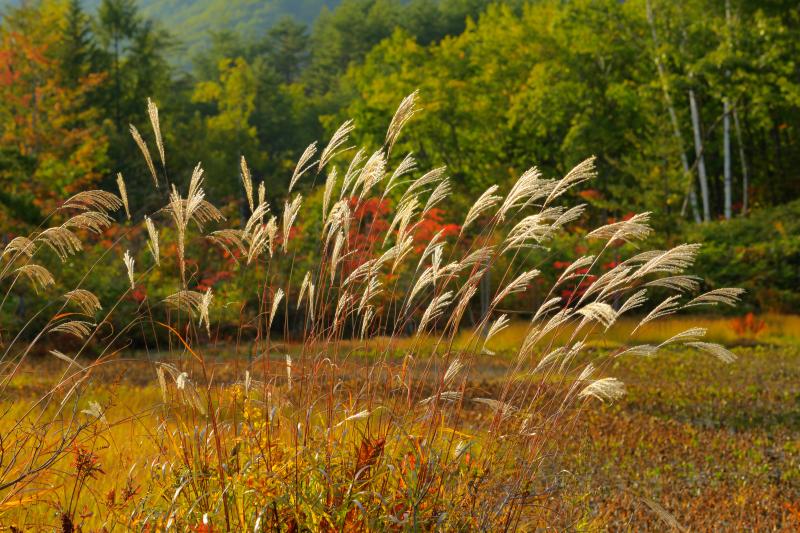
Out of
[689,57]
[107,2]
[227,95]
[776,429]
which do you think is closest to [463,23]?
[227,95]

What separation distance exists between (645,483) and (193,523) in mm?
3751

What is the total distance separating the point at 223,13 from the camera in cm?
12925

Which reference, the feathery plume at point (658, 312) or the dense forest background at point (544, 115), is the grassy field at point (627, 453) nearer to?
the feathery plume at point (658, 312)

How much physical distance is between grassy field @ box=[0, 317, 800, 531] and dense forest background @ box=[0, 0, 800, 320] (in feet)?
20.4

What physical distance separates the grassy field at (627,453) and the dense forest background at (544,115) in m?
6.21

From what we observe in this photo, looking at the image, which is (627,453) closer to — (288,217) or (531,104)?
(288,217)

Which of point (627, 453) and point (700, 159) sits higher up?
point (700, 159)

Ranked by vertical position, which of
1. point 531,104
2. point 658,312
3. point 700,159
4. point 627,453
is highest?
point 531,104

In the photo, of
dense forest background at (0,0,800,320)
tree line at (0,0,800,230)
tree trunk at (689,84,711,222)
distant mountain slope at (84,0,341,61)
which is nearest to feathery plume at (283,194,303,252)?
dense forest background at (0,0,800,320)

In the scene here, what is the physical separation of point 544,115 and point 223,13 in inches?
4546

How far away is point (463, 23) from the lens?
46531mm

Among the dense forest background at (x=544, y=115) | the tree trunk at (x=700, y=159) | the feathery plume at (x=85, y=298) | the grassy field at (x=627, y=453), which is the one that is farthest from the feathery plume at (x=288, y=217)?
the tree trunk at (x=700, y=159)

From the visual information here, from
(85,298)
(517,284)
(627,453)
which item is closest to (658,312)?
(517,284)

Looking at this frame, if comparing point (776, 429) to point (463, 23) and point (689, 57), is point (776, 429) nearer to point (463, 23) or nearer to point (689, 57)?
point (689, 57)
